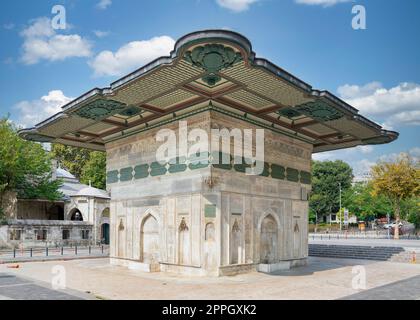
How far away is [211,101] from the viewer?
14797 mm

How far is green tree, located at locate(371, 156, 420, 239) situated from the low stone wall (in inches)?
1073

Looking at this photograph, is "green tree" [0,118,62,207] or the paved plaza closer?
the paved plaza

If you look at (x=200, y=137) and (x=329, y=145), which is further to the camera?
(x=329, y=145)

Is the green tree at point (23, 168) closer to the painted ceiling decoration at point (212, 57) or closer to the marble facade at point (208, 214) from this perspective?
the marble facade at point (208, 214)

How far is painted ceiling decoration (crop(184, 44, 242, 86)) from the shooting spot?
35.4 feet

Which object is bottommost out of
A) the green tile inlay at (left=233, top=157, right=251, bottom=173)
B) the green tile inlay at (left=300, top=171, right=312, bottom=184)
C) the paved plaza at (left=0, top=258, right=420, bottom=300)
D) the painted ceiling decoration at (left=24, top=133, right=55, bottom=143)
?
the paved plaza at (left=0, top=258, right=420, bottom=300)

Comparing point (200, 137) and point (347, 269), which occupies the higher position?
point (200, 137)

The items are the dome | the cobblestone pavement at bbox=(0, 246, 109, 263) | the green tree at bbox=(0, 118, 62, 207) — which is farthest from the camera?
the dome

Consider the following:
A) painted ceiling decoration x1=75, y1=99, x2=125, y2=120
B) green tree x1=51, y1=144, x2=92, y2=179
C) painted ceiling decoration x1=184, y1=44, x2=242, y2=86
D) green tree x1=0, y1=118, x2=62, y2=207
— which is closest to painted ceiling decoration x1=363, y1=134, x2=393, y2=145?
painted ceiling decoration x1=184, y1=44, x2=242, y2=86

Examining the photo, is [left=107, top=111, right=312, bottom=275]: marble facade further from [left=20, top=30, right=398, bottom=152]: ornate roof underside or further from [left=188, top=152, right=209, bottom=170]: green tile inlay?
[left=20, top=30, right=398, bottom=152]: ornate roof underside
